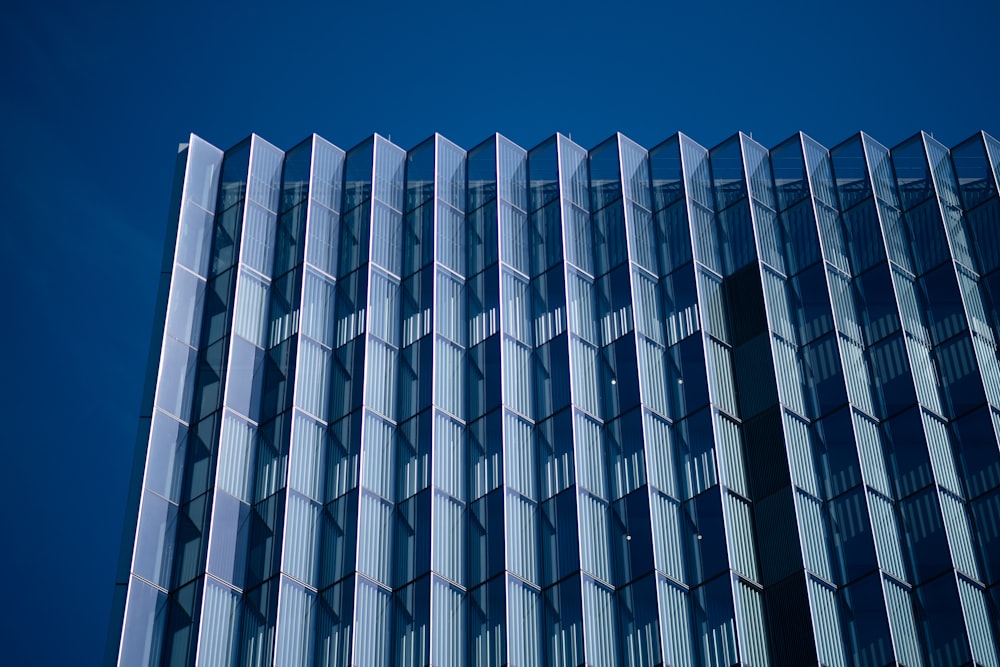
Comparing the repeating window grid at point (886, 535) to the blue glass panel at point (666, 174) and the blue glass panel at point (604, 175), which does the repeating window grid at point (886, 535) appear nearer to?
the blue glass panel at point (666, 174)

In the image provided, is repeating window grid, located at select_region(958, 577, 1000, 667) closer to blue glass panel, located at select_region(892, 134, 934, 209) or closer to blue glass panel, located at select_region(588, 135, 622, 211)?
blue glass panel, located at select_region(892, 134, 934, 209)

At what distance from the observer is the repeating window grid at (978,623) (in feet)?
127

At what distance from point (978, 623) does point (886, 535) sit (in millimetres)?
3248

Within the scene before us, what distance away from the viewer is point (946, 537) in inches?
1620

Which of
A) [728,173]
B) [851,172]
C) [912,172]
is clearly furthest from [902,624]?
[912,172]

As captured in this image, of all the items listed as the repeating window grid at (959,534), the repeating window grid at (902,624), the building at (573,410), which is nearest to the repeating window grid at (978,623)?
the building at (573,410)

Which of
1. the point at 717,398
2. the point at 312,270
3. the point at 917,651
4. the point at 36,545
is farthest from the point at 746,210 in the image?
the point at 36,545

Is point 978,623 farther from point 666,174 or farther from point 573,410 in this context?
point 666,174

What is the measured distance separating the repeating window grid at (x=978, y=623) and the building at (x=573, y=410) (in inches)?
4.7

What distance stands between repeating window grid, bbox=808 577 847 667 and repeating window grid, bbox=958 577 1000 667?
126 inches

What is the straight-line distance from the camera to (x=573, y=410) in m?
44.2

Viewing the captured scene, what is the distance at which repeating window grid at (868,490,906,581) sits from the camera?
4056 centimetres

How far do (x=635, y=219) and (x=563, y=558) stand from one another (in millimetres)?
14152

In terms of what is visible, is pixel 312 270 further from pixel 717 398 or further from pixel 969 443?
pixel 969 443
